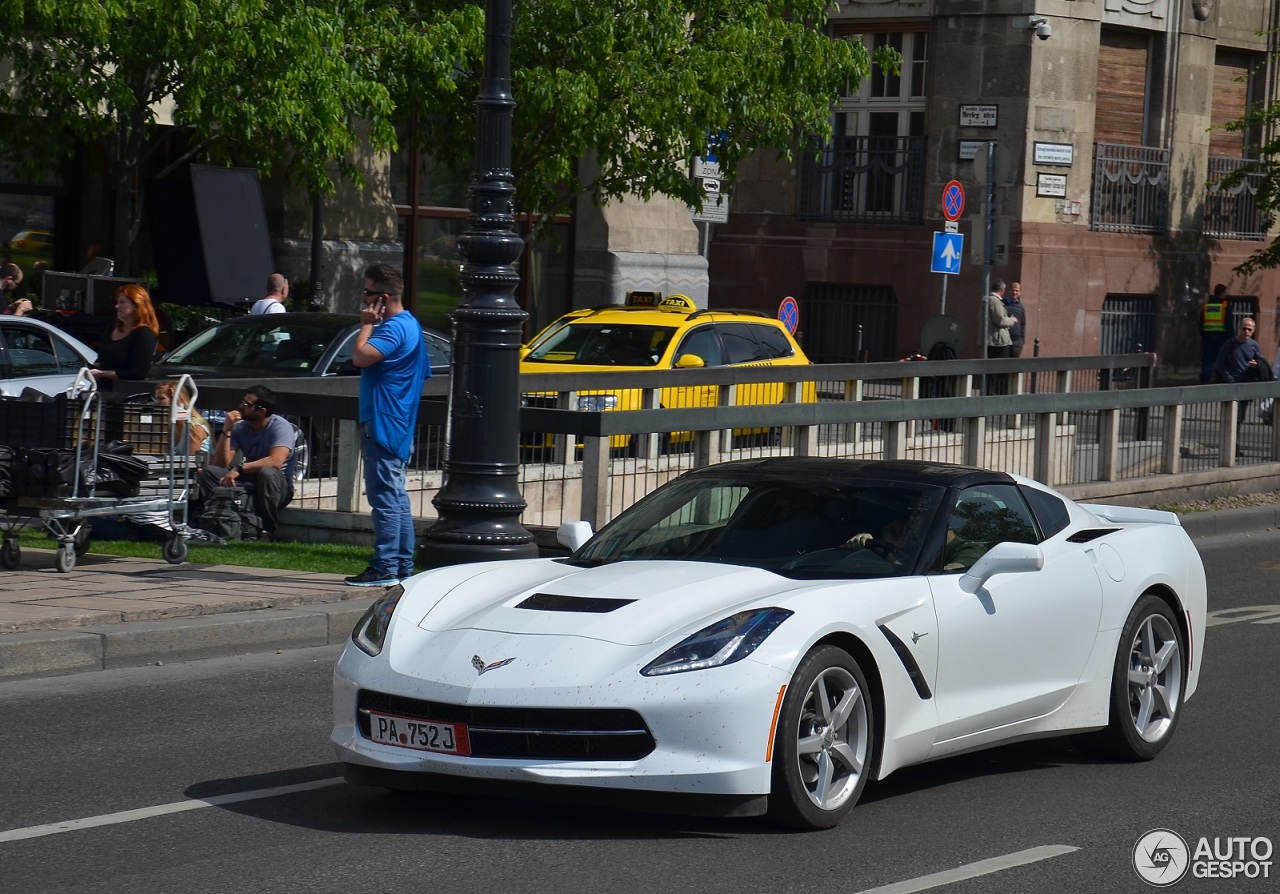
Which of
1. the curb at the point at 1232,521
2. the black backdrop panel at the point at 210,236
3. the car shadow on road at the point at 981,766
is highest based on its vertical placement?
the black backdrop panel at the point at 210,236

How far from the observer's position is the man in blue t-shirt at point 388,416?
11.0 metres

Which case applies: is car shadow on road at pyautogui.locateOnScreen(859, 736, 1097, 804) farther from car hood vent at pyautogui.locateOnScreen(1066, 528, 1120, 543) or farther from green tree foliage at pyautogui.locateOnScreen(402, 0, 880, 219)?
green tree foliage at pyautogui.locateOnScreen(402, 0, 880, 219)

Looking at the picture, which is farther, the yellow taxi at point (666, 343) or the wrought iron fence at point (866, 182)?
the wrought iron fence at point (866, 182)

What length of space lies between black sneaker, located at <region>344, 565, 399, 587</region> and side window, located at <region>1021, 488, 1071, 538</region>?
4.23 meters

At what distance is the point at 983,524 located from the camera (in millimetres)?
7477

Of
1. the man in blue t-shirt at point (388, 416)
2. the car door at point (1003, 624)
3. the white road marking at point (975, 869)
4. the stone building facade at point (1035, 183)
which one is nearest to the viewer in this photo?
the white road marking at point (975, 869)

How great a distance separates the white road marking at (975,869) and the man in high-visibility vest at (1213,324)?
27.2 metres

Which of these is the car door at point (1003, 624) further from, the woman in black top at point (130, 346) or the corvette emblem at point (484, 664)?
the woman in black top at point (130, 346)

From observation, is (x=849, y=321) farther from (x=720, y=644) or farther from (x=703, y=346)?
(x=720, y=644)

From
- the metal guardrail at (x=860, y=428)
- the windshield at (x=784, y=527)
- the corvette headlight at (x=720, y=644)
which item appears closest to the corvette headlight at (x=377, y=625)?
the windshield at (x=784, y=527)

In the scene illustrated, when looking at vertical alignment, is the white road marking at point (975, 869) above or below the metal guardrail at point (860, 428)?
below

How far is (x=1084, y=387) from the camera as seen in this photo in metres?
27.6

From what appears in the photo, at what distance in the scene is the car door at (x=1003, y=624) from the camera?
6.89 m

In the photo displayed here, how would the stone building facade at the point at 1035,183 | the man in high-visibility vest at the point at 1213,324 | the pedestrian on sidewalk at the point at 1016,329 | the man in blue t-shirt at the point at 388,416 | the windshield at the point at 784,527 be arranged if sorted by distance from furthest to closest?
1. the man in high-visibility vest at the point at 1213,324
2. the stone building facade at the point at 1035,183
3. the pedestrian on sidewalk at the point at 1016,329
4. the man in blue t-shirt at the point at 388,416
5. the windshield at the point at 784,527
